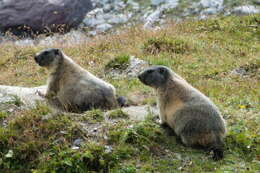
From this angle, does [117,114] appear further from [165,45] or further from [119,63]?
[165,45]

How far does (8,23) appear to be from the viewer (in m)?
20.9

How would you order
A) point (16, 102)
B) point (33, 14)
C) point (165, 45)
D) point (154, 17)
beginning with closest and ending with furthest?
point (16, 102) → point (165, 45) → point (154, 17) → point (33, 14)

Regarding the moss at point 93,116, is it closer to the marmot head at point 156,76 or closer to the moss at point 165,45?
the marmot head at point 156,76

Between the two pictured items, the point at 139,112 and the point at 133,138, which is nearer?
the point at 133,138

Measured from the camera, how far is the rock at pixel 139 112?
8.41 metres

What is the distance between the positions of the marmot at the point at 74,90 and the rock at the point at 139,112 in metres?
0.42

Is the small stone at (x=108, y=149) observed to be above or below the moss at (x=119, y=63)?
above

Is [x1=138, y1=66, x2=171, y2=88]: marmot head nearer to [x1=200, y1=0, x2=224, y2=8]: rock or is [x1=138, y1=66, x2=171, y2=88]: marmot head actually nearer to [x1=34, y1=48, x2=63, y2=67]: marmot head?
[x1=34, y1=48, x2=63, y2=67]: marmot head

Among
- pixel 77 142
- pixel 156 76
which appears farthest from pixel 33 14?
pixel 77 142

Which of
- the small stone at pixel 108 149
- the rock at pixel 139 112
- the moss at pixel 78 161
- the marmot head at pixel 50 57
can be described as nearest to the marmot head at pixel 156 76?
the rock at pixel 139 112

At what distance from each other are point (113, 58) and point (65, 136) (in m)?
5.90

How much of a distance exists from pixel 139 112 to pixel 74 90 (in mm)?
1396

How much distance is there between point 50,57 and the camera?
9.80m

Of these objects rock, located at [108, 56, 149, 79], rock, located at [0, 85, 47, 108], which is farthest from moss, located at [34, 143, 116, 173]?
rock, located at [108, 56, 149, 79]
